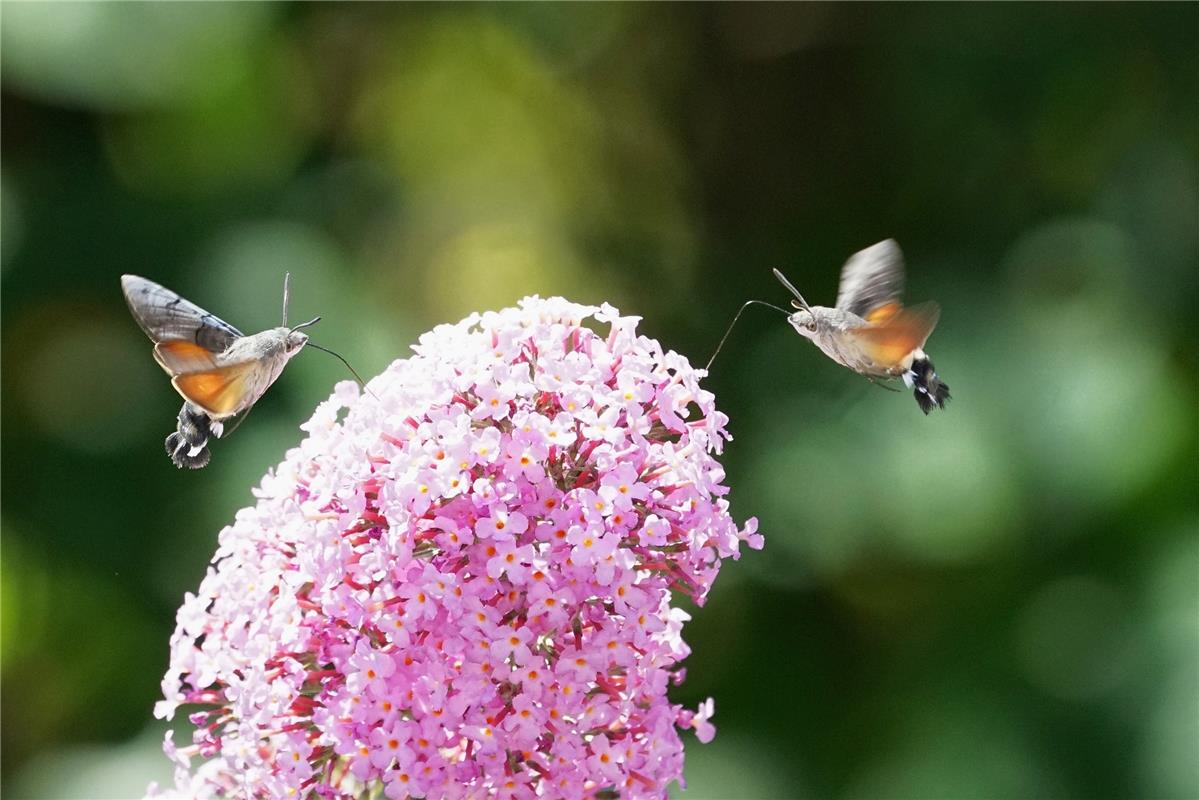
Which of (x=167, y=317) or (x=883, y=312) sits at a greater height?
(x=883, y=312)

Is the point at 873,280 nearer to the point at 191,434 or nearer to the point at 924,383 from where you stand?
the point at 924,383

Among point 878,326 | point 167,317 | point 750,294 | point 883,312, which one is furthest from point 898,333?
point 750,294

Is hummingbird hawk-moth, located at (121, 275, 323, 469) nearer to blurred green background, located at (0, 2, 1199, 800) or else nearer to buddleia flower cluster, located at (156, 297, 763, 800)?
buddleia flower cluster, located at (156, 297, 763, 800)

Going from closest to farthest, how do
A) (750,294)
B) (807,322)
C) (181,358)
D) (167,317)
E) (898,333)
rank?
(181,358) < (167,317) < (898,333) < (807,322) < (750,294)

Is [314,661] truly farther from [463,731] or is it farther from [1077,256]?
[1077,256]

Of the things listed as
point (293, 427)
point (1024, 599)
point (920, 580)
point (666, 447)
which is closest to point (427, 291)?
point (293, 427)

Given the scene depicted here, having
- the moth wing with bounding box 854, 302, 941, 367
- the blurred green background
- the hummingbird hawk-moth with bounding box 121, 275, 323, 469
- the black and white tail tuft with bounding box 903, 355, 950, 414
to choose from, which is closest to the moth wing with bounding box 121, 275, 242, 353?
the hummingbird hawk-moth with bounding box 121, 275, 323, 469

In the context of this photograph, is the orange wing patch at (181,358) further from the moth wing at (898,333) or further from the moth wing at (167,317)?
the moth wing at (898,333)

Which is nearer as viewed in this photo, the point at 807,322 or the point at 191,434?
the point at 191,434

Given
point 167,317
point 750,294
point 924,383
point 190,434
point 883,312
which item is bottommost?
point 190,434
